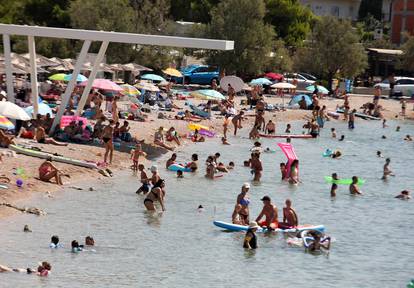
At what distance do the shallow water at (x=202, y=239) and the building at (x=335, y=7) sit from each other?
6769 centimetres

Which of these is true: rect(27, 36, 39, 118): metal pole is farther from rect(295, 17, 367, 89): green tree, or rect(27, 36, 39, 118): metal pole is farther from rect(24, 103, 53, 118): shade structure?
rect(295, 17, 367, 89): green tree

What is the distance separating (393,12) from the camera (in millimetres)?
→ 89125

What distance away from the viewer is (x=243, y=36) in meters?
56.1

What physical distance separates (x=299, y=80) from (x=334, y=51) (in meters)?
2.65

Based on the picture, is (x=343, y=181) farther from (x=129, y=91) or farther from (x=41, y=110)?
(x=129, y=91)

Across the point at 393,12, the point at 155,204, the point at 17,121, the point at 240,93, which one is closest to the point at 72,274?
the point at 155,204

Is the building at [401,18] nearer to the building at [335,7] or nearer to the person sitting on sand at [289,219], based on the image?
the building at [335,7]

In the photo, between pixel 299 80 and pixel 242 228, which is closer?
pixel 242 228

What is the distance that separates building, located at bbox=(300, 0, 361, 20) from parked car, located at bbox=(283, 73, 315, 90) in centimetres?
3525

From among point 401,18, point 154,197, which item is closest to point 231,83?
point 154,197

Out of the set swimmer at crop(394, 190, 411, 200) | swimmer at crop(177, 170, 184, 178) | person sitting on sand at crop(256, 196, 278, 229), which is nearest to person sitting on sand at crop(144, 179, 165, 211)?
person sitting on sand at crop(256, 196, 278, 229)

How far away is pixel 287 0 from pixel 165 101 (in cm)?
A: 2520

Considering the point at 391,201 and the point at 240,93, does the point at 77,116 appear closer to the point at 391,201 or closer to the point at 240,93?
the point at 391,201

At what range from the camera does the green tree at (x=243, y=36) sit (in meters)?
56.2
